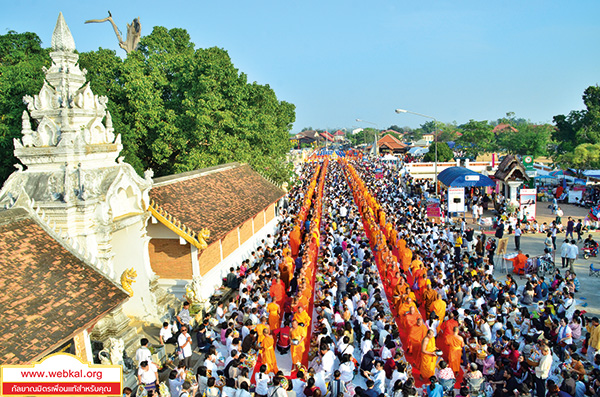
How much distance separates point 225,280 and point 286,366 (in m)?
5.41

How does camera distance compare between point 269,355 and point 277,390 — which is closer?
point 277,390

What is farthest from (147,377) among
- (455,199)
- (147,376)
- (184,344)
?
(455,199)

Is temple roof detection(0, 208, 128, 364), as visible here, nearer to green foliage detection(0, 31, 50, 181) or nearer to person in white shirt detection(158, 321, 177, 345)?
person in white shirt detection(158, 321, 177, 345)

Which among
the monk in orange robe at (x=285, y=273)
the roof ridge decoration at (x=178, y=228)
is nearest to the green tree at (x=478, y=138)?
the monk in orange robe at (x=285, y=273)

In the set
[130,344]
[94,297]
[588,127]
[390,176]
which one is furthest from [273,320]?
[588,127]

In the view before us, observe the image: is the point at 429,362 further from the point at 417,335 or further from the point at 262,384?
the point at 262,384

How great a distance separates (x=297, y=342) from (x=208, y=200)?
7.81m

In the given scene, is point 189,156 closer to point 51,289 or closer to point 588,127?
point 51,289

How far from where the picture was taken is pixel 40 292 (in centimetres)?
731

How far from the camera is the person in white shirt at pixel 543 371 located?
7.26 meters

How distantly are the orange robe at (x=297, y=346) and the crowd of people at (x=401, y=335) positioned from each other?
0.08ft

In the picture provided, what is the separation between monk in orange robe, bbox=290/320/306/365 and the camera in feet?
29.7

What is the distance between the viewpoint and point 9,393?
5.39 metres

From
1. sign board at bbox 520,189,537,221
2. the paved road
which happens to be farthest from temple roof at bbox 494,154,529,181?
sign board at bbox 520,189,537,221
